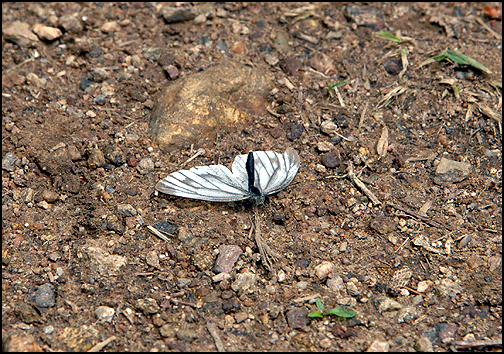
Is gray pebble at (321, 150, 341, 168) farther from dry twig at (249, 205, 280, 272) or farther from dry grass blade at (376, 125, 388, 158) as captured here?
dry twig at (249, 205, 280, 272)

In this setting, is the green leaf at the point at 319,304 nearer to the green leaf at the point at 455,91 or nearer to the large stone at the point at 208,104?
the large stone at the point at 208,104

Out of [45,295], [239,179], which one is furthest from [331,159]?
[45,295]

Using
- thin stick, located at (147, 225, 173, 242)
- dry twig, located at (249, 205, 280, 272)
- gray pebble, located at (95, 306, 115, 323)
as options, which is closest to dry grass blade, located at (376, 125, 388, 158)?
dry twig, located at (249, 205, 280, 272)

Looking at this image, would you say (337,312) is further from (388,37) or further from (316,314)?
(388,37)

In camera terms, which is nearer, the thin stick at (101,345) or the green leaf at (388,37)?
the thin stick at (101,345)

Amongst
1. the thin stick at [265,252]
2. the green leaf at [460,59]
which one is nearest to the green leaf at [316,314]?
the thin stick at [265,252]
